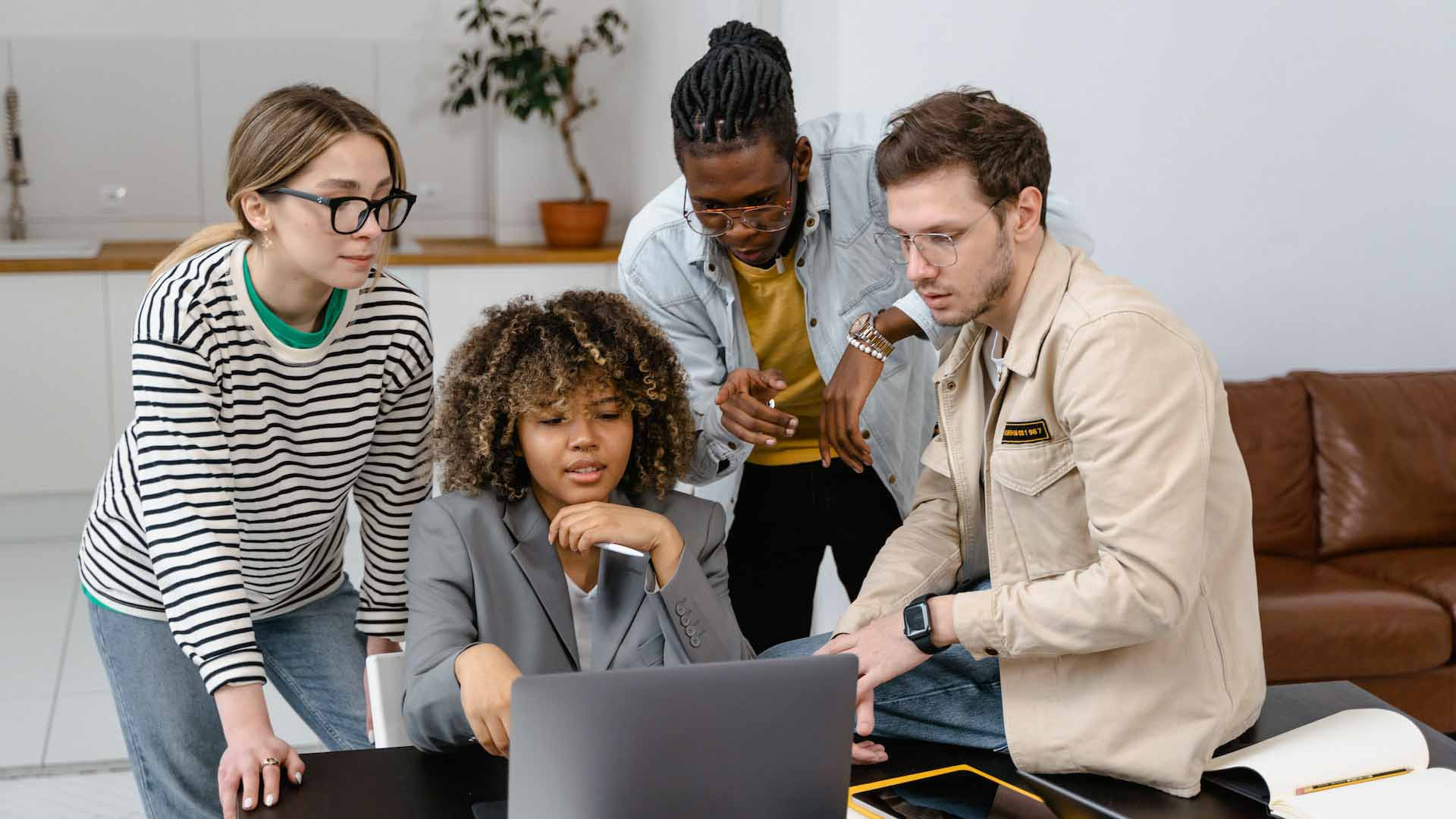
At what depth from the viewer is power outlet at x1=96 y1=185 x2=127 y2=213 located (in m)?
5.04

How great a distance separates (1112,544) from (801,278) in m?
0.88

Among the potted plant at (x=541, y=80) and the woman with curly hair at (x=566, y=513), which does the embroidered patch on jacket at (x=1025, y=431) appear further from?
the potted plant at (x=541, y=80)

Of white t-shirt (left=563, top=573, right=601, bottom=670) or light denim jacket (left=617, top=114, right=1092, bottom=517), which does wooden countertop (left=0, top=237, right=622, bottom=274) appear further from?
white t-shirt (left=563, top=573, right=601, bottom=670)

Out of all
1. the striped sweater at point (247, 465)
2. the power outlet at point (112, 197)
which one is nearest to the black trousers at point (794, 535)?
the striped sweater at point (247, 465)

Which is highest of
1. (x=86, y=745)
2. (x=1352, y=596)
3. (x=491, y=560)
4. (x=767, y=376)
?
(x=767, y=376)

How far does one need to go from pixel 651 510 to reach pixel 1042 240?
2.00 ft

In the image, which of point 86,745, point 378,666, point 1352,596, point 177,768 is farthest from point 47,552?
point 1352,596

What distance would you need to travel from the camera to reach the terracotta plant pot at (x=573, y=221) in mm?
4965

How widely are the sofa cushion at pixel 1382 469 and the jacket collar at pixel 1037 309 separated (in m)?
2.31

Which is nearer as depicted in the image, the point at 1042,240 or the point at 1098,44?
the point at 1042,240

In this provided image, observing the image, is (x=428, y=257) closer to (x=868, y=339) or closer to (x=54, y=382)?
(x=54, y=382)

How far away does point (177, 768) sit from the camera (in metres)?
1.84

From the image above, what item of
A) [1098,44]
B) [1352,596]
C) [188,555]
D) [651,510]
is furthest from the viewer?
[1098,44]

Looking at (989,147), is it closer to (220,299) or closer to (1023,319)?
(1023,319)
